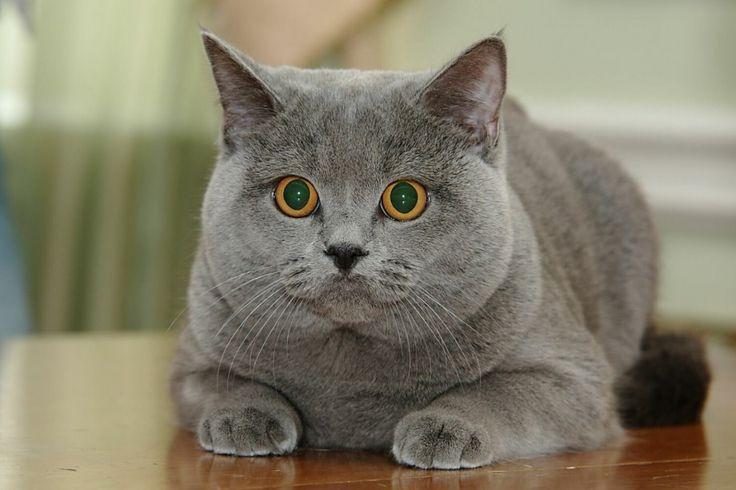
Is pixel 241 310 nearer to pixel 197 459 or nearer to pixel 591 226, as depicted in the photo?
pixel 197 459

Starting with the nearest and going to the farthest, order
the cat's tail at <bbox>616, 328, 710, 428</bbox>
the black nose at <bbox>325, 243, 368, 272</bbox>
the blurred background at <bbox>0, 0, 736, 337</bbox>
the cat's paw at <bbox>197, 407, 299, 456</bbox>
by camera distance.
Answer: the black nose at <bbox>325, 243, 368, 272</bbox> < the cat's paw at <bbox>197, 407, 299, 456</bbox> < the cat's tail at <bbox>616, 328, 710, 428</bbox> < the blurred background at <bbox>0, 0, 736, 337</bbox>

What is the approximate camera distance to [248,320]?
1411 mm

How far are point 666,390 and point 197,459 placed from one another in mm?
643

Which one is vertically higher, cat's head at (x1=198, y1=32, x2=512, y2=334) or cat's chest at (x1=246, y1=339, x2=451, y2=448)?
cat's head at (x1=198, y1=32, x2=512, y2=334)

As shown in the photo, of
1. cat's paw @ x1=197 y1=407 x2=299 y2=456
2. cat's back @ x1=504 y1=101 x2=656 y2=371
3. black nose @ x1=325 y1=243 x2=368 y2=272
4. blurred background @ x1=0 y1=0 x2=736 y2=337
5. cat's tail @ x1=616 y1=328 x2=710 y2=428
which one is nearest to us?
black nose @ x1=325 y1=243 x2=368 y2=272

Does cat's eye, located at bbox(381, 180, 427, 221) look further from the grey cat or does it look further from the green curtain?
the green curtain

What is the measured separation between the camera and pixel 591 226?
1902mm

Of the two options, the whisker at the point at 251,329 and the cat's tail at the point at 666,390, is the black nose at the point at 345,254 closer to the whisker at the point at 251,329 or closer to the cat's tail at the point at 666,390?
the whisker at the point at 251,329

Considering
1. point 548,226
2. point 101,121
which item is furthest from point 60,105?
point 548,226

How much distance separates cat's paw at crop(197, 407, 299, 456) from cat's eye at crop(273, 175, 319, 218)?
23 centimetres

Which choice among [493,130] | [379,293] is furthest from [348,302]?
[493,130]

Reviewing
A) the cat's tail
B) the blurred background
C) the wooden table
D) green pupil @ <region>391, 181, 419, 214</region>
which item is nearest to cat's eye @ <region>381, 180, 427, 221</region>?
green pupil @ <region>391, 181, 419, 214</region>

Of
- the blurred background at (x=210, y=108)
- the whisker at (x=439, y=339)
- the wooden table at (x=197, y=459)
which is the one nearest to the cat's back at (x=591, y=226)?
the wooden table at (x=197, y=459)

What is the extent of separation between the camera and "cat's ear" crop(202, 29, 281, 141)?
4.36ft
